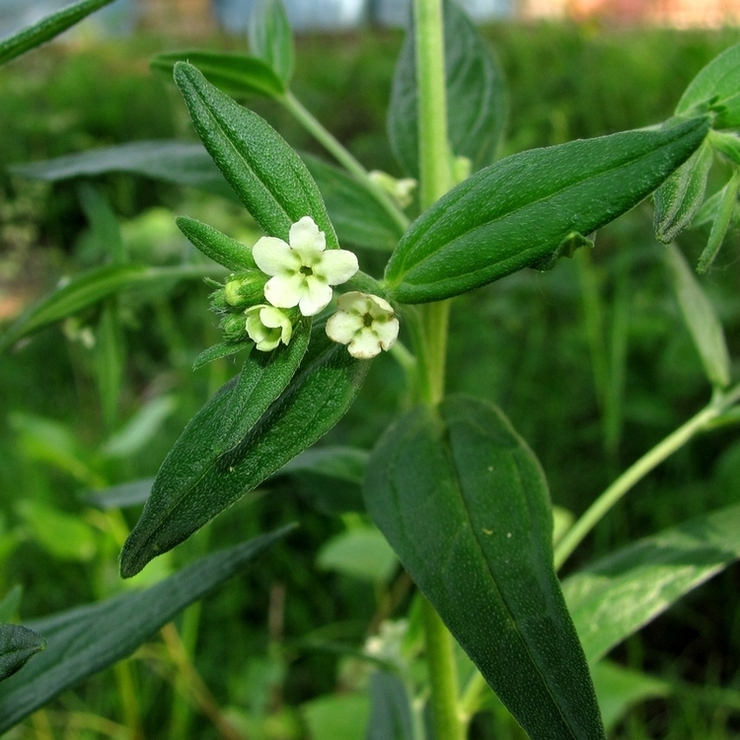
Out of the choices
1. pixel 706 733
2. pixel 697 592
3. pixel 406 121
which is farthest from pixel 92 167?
pixel 697 592

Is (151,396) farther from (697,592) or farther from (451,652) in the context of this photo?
(451,652)

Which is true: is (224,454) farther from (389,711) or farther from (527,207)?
(389,711)

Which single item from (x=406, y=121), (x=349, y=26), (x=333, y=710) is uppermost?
(x=349, y=26)

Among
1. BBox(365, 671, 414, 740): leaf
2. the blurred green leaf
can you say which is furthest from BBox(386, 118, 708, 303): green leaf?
the blurred green leaf

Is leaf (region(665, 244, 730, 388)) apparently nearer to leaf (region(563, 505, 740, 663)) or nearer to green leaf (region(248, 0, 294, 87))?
leaf (region(563, 505, 740, 663))

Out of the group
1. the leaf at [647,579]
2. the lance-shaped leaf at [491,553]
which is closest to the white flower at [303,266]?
the lance-shaped leaf at [491,553]

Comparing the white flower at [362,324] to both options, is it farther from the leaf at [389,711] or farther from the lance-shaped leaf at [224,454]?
the leaf at [389,711]

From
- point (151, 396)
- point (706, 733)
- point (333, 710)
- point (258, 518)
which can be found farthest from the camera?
point (151, 396)
